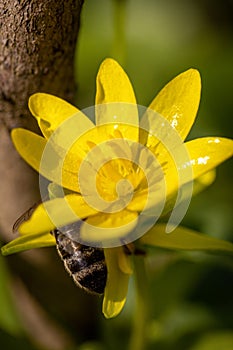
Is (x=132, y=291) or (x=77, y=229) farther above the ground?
(x=77, y=229)

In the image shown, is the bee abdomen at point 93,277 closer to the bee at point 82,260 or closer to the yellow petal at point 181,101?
the bee at point 82,260

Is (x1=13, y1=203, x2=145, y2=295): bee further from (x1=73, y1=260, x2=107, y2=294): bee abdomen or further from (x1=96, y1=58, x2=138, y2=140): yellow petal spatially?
(x1=96, y1=58, x2=138, y2=140): yellow petal

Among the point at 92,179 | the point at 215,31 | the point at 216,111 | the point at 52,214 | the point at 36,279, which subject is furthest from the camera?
the point at 215,31

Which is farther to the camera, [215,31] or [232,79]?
[215,31]

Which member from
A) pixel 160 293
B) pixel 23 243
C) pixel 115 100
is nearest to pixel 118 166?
pixel 115 100

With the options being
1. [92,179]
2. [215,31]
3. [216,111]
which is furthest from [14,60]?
[215,31]

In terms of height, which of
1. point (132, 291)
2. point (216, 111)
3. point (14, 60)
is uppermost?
point (14, 60)

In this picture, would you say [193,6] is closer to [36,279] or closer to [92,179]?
[36,279]

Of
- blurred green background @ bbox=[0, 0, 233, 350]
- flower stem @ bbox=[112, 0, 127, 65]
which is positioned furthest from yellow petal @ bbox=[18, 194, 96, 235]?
flower stem @ bbox=[112, 0, 127, 65]
